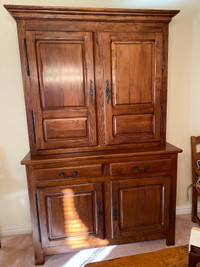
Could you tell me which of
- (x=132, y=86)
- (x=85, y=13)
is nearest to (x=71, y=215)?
(x=132, y=86)

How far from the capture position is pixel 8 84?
1.79 meters

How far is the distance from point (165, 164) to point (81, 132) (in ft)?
2.54

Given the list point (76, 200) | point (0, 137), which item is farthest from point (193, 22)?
point (0, 137)

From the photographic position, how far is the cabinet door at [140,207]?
5.36 feet

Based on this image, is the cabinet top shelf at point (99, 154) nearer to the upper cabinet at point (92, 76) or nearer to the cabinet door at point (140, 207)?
the upper cabinet at point (92, 76)

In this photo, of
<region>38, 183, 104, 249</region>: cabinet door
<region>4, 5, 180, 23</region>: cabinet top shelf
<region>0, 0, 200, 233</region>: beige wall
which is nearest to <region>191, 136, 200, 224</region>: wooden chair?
<region>0, 0, 200, 233</region>: beige wall

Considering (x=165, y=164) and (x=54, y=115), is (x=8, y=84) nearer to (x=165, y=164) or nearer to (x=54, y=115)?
(x=54, y=115)

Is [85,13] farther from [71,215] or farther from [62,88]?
[71,215]

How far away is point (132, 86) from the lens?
1633 mm

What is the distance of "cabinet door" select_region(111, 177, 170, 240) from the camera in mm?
1633

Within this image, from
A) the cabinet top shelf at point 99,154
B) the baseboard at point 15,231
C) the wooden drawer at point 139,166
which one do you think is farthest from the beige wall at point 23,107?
the wooden drawer at point 139,166

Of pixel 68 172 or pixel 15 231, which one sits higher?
pixel 68 172

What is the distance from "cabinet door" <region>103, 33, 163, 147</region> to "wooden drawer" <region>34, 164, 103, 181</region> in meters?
0.28

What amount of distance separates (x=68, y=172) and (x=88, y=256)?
0.80 metres
